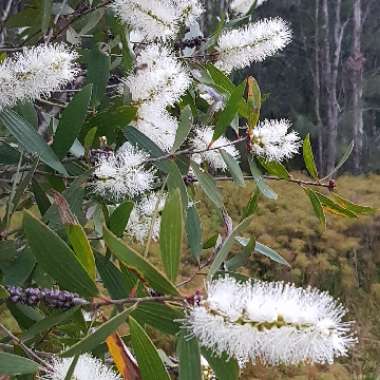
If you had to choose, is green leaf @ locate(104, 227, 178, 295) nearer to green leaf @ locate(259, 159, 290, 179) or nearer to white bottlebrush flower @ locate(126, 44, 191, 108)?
white bottlebrush flower @ locate(126, 44, 191, 108)

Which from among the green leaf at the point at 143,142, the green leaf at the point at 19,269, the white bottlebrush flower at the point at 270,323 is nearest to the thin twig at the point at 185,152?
the green leaf at the point at 143,142

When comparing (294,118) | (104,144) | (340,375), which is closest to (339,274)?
(340,375)

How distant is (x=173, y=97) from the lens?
1.07m

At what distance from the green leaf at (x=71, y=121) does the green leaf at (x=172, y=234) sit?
36 cm

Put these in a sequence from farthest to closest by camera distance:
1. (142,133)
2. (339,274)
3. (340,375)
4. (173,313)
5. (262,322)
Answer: (339,274) < (340,375) < (142,133) < (173,313) < (262,322)

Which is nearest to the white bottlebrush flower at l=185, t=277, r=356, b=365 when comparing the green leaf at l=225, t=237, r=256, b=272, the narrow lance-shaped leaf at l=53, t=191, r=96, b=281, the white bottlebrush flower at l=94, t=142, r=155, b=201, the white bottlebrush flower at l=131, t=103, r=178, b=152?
the narrow lance-shaped leaf at l=53, t=191, r=96, b=281

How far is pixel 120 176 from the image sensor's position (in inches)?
39.3

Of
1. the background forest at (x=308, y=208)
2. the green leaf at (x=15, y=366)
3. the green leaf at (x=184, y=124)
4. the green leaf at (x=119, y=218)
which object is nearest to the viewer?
the green leaf at (x=15, y=366)

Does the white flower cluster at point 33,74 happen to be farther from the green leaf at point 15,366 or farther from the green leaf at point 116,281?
the green leaf at point 15,366

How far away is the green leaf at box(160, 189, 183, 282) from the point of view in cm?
64

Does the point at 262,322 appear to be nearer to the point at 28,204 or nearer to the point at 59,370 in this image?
the point at 59,370

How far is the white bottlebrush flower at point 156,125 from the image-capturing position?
42.6 inches

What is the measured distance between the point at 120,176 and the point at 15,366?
387 millimetres

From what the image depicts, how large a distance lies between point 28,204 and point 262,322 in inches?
45.0
